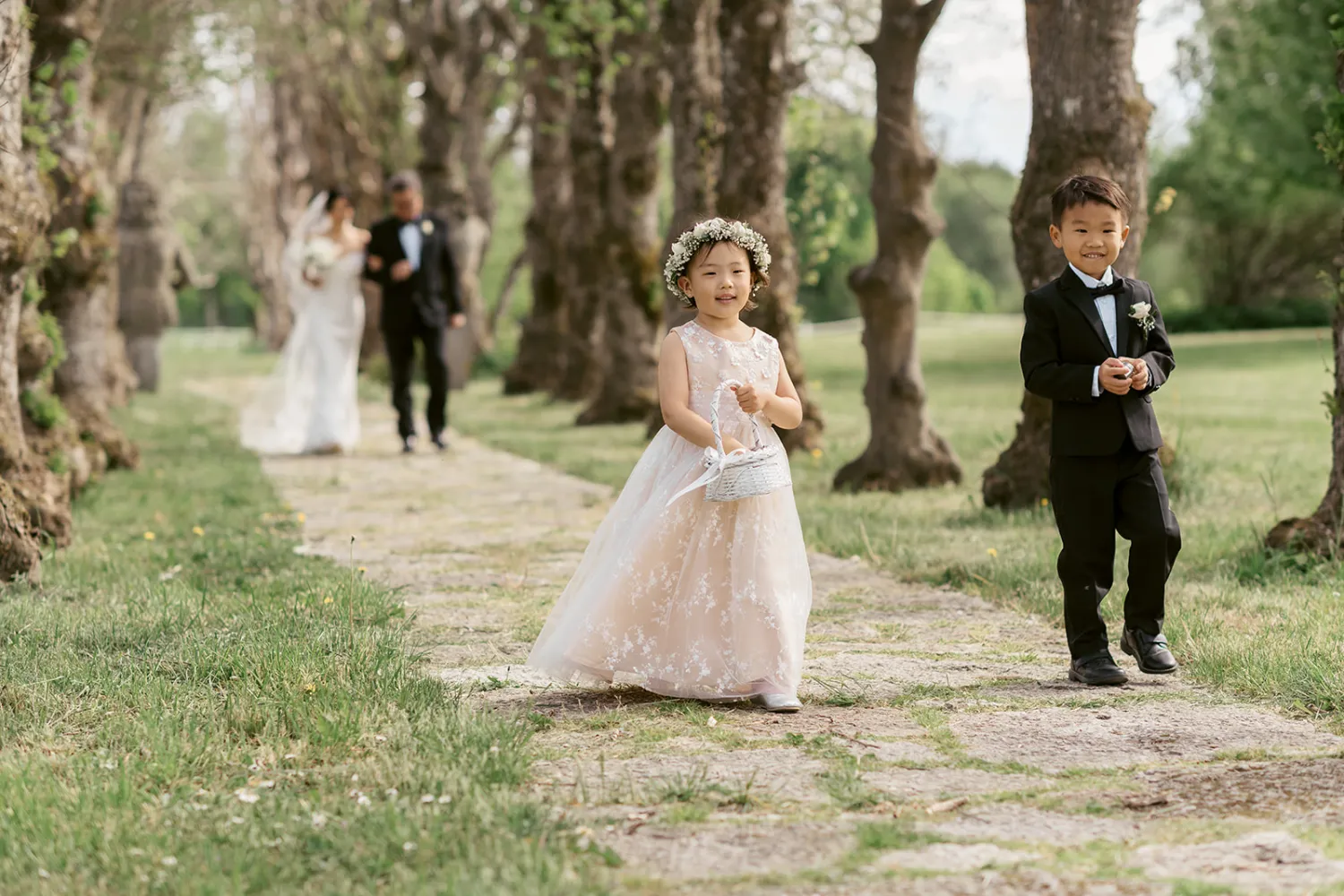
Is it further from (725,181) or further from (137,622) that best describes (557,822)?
(725,181)

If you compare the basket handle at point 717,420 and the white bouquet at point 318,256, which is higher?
the white bouquet at point 318,256

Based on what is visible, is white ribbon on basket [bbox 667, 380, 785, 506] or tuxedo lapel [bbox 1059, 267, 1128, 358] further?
tuxedo lapel [bbox 1059, 267, 1128, 358]

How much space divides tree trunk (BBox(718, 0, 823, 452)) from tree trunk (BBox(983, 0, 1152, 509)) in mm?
3744

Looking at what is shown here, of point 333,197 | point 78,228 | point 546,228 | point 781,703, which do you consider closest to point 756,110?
point 333,197

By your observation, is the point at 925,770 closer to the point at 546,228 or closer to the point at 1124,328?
the point at 1124,328

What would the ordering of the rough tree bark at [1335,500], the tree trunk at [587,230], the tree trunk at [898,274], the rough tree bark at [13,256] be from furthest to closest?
the tree trunk at [587,230], the tree trunk at [898,274], the rough tree bark at [1335,500], the rough tree bark at [13,256]

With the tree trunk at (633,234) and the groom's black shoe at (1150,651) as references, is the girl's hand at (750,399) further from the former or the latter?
the tree trunk at (633,234)

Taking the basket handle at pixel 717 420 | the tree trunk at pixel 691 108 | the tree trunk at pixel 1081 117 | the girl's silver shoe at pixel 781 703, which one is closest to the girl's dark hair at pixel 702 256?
the basket handle at pixel 717 420

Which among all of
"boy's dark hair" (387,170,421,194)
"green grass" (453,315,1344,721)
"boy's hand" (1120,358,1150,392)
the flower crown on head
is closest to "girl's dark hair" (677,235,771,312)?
the flower crown on head

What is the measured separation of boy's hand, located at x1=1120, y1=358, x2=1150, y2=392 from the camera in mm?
5434

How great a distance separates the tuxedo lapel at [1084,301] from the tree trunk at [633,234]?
1272cm

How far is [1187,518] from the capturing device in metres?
9.45

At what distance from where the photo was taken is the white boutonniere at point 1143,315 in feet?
18.3

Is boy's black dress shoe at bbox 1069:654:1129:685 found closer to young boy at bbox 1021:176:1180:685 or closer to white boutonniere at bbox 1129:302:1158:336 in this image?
young boy at bbox 1021:176:1180:685
